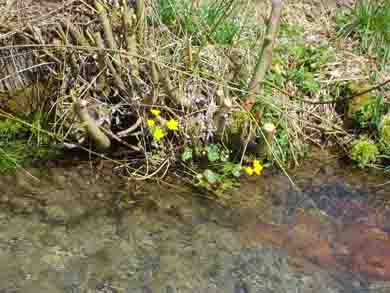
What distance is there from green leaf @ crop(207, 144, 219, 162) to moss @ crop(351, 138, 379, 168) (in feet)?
3.26

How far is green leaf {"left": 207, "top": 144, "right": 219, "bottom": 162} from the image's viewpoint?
3.29 m

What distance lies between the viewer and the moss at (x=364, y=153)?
3.57 metres

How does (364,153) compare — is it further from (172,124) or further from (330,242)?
(172,124)

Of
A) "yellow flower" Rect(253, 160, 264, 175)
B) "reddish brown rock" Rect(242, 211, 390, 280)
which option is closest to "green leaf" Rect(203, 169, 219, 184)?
"yellow flower" Rect(253, 160, 264, 175)

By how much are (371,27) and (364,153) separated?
1.27 m

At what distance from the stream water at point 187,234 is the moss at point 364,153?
14cm

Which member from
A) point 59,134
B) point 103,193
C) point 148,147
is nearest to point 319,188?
point 148,147

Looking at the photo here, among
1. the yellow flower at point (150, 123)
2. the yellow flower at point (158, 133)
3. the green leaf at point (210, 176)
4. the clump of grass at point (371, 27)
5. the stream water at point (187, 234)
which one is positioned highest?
the clump of grass at point (371, 27)

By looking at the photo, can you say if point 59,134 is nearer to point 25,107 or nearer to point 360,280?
point 25,107

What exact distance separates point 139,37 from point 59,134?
0.82 meters

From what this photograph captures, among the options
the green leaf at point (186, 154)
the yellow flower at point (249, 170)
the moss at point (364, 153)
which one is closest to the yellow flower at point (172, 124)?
the green leaf at point (186, 154)

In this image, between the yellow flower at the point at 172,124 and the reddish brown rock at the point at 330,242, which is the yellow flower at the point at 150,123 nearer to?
the yellow flower at the point at 172,124

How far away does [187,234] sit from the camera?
2805mm

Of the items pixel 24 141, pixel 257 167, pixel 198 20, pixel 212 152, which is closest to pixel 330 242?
pixel 257 167
